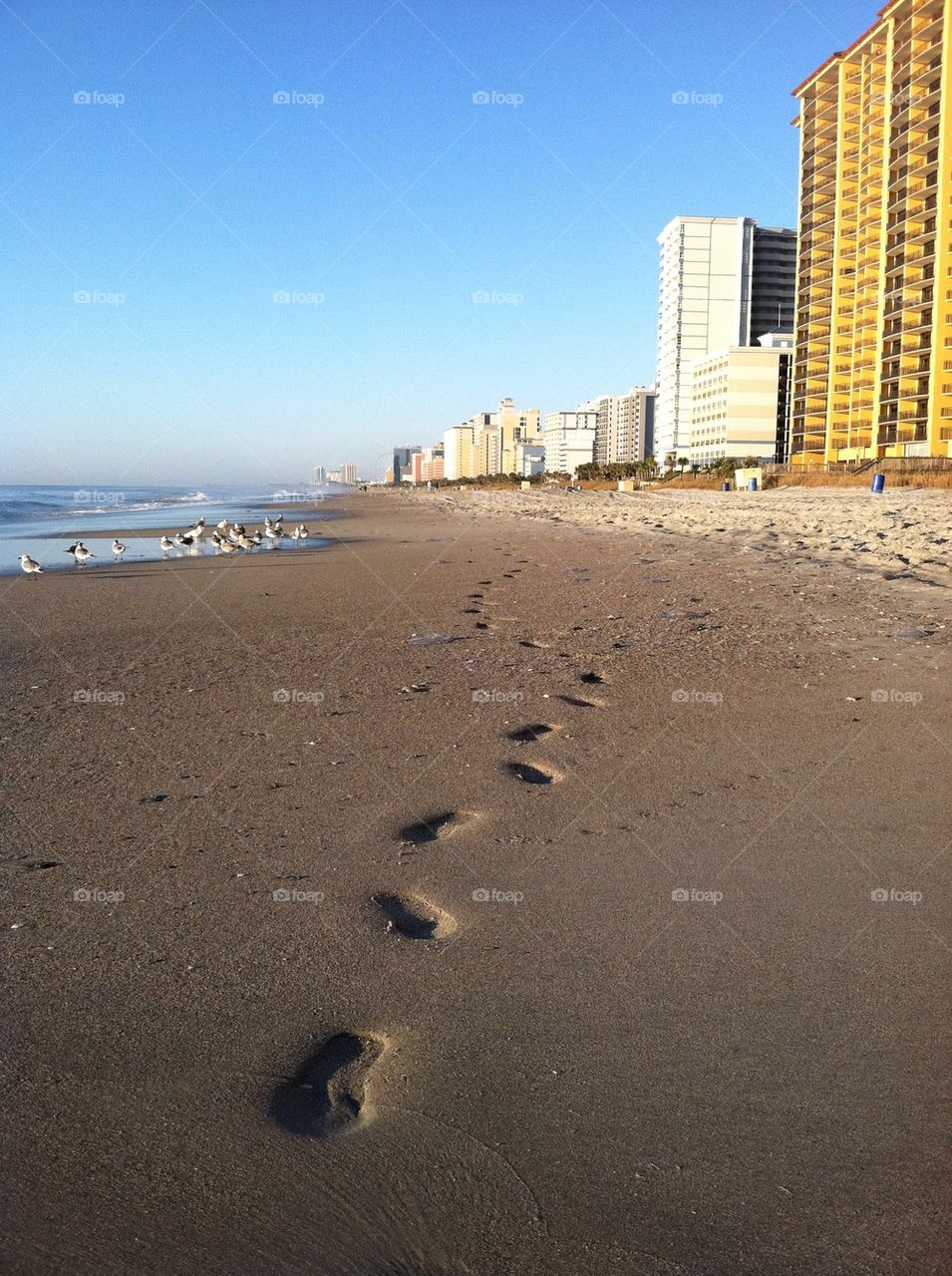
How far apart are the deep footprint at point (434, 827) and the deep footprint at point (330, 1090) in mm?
1603

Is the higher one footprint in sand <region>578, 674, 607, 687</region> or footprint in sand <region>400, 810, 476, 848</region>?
footprint in sand <region>578, 674, 607, 687</region>

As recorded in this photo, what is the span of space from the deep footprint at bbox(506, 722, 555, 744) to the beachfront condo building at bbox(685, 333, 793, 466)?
4292 inches

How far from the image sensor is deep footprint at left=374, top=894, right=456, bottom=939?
3.76 m

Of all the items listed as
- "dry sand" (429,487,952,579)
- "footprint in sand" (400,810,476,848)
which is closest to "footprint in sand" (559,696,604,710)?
"footprint in sand" (400,810,476,848)

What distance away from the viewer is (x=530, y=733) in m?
6.43

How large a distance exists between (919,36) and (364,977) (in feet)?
283

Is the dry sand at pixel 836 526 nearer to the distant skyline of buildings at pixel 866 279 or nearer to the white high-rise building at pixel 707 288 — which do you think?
the distant skyline of buildings at pixel 866 279

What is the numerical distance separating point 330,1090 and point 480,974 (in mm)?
786

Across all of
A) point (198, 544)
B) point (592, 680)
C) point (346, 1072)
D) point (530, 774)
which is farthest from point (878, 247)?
point (346, 1072)

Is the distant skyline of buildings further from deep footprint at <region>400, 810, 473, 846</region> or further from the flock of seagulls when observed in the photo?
deep footprint at <region>400, 810, 473, 846</region>

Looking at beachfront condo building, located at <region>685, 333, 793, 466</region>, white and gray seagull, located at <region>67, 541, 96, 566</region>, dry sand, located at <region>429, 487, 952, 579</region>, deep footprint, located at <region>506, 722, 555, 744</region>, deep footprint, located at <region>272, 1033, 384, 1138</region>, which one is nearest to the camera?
deep footprint, located at <region>272, 1033, 384, 1138</region>

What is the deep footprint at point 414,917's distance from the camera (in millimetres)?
3760

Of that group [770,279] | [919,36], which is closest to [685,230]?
[770,279]

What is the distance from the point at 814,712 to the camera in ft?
22.3
